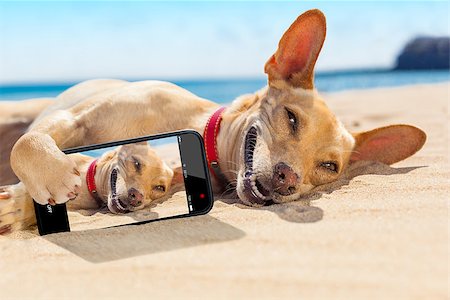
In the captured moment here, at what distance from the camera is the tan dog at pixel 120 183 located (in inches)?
121

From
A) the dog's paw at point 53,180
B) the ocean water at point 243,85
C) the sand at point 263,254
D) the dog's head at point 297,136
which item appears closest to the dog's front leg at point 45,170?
the dog's paw at point 53,180

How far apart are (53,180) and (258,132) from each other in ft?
4.00

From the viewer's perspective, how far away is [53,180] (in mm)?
2955

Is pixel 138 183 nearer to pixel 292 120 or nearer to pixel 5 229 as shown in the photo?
pixel 5 229

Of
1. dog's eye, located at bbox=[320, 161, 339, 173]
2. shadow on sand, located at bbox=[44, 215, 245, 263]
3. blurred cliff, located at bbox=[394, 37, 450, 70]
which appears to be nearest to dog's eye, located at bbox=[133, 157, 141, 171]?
shadow on sand, located at bbox=[44, 215, 245, 263]

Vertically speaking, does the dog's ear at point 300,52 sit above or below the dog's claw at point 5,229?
above

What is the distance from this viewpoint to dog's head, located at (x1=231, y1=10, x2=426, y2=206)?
3.25 metres

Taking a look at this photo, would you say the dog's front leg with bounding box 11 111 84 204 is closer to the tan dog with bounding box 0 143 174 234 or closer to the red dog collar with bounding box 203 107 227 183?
the tan dog with bounding box 0 143 174 234

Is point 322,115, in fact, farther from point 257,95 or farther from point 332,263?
point 332,263

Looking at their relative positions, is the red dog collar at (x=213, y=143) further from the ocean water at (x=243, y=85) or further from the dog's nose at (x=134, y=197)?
the ocean water at (x=243, y=85)

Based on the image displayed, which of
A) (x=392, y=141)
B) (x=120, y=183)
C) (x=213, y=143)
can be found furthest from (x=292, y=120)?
(x=120, y=183)

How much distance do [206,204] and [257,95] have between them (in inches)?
45.2

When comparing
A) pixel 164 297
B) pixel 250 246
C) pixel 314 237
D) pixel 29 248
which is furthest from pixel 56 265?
pixel 314 237

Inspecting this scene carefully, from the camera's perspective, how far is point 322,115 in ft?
11.9
